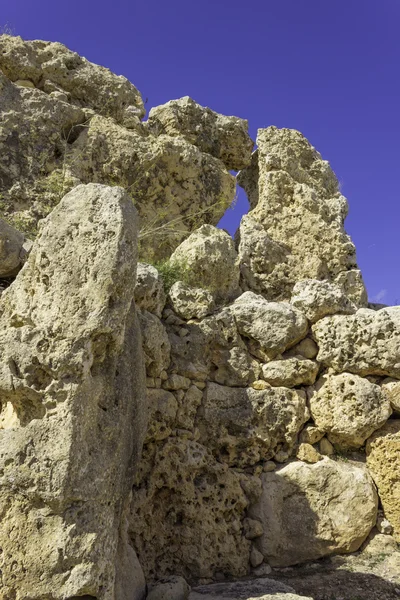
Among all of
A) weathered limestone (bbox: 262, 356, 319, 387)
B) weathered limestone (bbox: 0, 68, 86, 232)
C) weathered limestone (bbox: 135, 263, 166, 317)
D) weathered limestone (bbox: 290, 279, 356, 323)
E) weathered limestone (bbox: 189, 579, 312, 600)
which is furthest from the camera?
weathered limestone (bbox: 0, 68, 86, 232)

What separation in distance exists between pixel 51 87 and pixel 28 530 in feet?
15.5

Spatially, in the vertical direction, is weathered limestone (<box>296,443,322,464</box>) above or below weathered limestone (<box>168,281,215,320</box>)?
below

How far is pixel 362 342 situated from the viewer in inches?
200

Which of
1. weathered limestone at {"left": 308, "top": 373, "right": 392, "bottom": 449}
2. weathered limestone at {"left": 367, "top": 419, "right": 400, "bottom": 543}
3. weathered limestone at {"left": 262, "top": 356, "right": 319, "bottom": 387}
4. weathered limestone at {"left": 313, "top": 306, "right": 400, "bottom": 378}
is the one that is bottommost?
weathered limestone at {"left": 367, "top": 419, "right": 400, "bottom": 543}

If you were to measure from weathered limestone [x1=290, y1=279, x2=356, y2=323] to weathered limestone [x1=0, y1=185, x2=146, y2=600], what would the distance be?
2.38 metres

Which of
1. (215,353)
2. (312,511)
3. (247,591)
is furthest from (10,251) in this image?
(312,511)

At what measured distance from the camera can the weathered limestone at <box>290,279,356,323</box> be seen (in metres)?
5.23

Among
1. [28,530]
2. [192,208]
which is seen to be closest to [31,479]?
[28,530]

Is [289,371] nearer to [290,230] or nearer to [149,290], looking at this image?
[149,290]

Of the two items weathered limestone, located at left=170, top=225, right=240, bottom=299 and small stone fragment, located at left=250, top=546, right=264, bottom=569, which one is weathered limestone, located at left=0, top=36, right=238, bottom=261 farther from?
small stone fragment, located at left=250, top=546, right=264, bottom=569

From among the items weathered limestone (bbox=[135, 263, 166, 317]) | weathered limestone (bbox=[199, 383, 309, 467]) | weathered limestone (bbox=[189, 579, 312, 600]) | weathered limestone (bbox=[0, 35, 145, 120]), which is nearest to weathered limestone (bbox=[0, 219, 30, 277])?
weathered limestone (bbox=[135, 263, 166, 317])

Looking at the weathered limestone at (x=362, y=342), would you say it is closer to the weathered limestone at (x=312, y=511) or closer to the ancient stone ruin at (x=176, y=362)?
the ancient stone ruin at (x=176, y=362)

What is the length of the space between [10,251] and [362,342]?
317cm

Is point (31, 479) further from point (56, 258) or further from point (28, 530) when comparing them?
point (56, 258)
